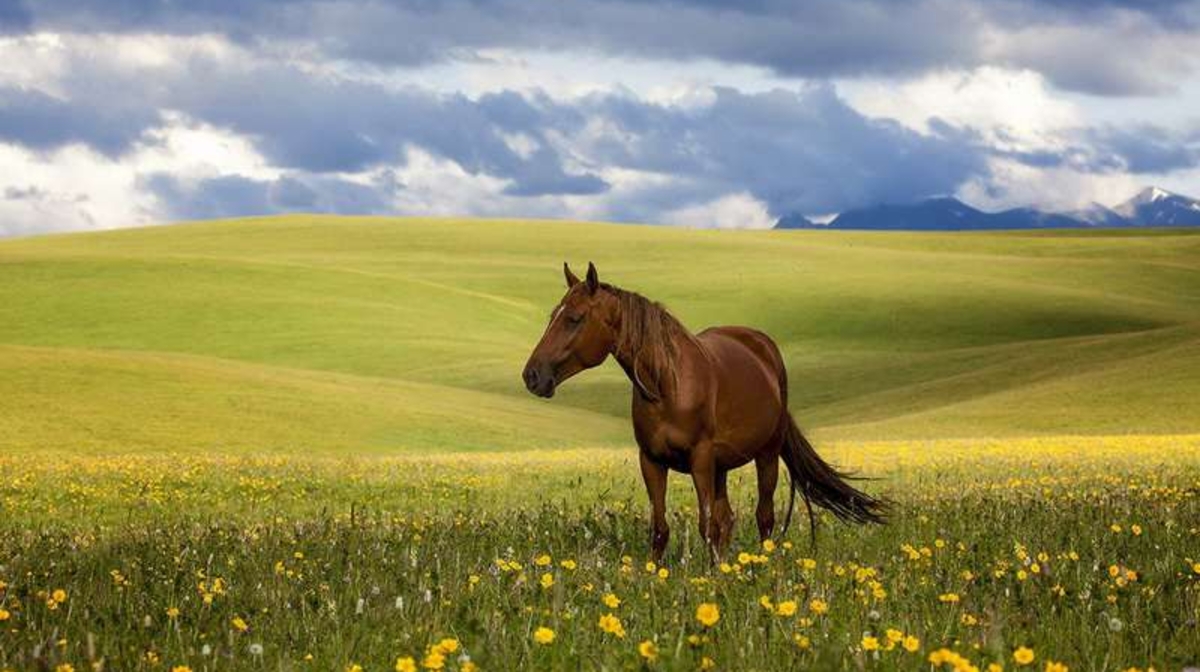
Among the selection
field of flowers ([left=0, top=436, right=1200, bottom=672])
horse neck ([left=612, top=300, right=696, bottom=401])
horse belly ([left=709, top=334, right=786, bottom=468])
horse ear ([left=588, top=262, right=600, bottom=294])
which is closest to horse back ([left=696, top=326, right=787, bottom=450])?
horse belly ([left=709, top=334, right=786, bottom=468])

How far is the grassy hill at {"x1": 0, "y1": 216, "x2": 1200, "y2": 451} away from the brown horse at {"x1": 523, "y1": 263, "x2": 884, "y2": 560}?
32.2 meters

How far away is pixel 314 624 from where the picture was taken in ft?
23.8

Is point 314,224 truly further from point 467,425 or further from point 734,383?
point 734,383

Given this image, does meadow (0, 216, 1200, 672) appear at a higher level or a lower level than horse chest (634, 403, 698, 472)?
lower

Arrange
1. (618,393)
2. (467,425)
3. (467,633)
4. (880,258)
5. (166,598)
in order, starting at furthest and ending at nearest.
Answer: (880,258), (618,393), (467,425), (166,598), (467,633)

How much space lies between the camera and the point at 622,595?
330 inches

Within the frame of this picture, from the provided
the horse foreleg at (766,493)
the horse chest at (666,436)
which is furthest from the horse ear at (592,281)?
the horse foreleg at (766,493)

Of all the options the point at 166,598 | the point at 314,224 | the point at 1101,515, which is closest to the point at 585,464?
the point at 1101,515

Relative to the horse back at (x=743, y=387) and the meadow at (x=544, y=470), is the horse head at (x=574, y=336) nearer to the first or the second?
the horse back at (x=743, y=387)

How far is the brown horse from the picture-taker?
994 centimetres

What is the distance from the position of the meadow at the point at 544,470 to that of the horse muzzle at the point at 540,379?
124 cm

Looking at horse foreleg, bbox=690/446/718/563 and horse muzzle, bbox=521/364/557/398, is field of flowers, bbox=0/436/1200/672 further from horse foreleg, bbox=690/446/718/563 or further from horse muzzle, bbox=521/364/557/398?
horse muzzle, bbox=521/364/557/398

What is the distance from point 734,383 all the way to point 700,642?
18.6 feet

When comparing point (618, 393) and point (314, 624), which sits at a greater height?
point (314, 624)
